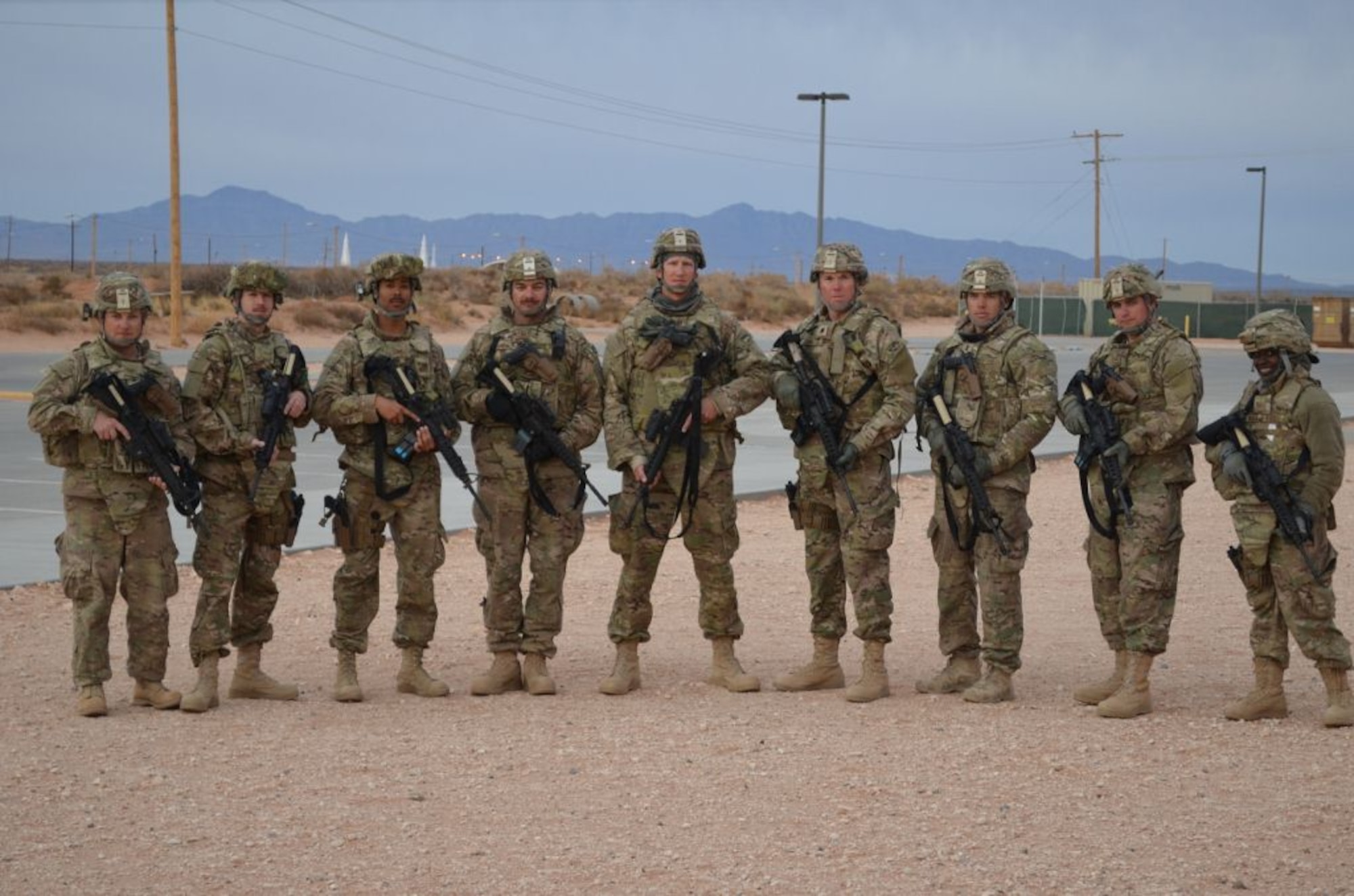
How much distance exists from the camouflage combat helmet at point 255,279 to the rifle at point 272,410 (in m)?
0.37

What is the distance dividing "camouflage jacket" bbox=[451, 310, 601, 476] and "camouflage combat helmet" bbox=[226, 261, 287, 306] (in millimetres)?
925

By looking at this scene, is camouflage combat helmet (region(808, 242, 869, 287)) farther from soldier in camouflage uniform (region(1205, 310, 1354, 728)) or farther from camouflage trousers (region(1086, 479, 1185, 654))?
soldier in camouflage uniform (region(1205, 310, 1354, 728))

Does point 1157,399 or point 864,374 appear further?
point 864,374

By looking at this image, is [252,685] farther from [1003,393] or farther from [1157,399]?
[1157,399]

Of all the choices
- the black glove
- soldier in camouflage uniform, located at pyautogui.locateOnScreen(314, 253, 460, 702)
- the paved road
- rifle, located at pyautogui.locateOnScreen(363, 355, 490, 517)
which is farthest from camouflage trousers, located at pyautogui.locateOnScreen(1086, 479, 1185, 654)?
the paved road

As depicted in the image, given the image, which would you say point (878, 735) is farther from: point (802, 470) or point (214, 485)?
point (214, 485)

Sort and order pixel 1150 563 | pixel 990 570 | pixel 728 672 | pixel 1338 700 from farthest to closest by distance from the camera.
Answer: pixel 728 672 → pixel 990 570 → pixel 1150 563 → pixel 1338 700

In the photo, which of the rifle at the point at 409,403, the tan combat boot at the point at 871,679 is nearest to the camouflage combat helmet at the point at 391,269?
the rifle at the point at 409,403

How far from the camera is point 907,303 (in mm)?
80625

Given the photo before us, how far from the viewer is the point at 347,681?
810 cm

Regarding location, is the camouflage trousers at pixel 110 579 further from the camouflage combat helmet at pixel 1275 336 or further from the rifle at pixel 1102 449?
the camouflage combat helmet at pixel 1275 336

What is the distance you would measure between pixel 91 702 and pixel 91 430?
1237 mm

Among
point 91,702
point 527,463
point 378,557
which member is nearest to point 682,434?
point 527,463

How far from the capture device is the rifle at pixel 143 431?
750 centimetres
